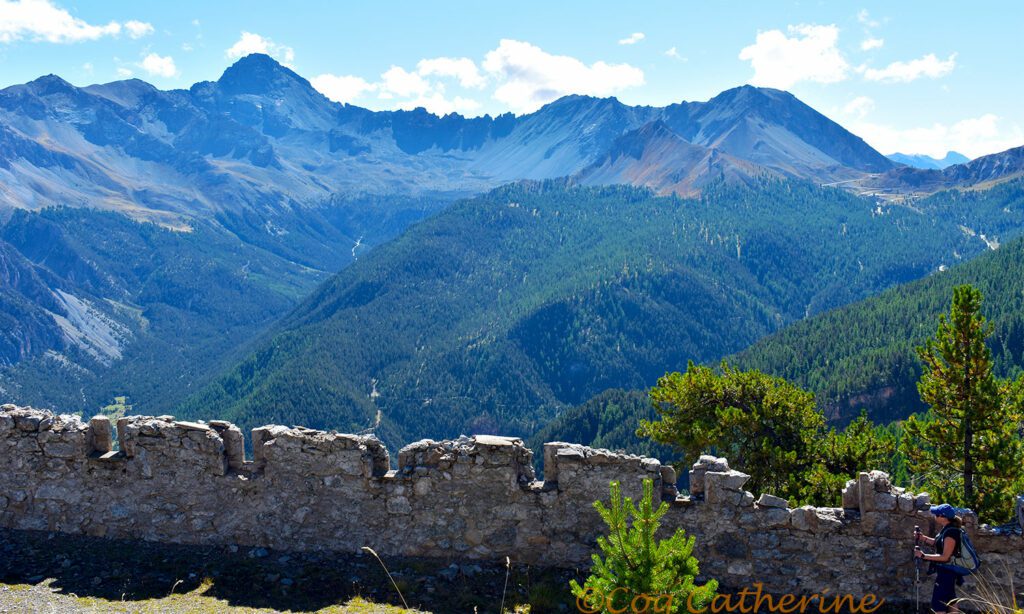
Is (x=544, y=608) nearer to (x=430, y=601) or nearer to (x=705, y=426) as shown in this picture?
(x=430, y=601)

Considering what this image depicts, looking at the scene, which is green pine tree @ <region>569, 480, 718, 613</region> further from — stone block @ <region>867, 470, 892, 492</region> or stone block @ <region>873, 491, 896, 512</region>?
stone block @ <region>867, 470, 892, 492</region>

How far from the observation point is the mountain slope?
160 meters

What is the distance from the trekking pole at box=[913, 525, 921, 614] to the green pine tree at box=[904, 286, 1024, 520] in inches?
224

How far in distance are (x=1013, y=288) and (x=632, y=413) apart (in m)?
98.1

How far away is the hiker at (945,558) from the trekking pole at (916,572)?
0.21 ft

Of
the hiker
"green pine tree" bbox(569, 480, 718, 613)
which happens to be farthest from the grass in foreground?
the hiker

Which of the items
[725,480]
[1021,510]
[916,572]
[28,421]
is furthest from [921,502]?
[28,421]

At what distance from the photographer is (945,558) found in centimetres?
1304

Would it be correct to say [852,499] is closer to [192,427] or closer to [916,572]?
[916,572]

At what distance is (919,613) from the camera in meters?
14.4

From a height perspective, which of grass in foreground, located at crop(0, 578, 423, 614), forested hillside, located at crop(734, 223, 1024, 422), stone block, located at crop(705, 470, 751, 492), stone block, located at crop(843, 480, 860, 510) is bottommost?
forested hillside, located at crop(734, 223, 1024, 422)

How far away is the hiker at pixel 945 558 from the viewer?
1307 centimetres

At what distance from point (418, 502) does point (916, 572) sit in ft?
33.3

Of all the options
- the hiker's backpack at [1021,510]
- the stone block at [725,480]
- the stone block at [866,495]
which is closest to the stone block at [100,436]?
the stone block at [725,480]
